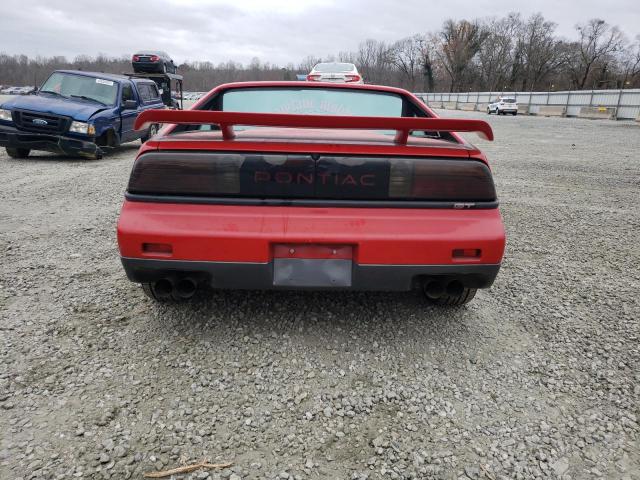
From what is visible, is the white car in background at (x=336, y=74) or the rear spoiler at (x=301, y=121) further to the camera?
the white car in background at (x=336, y=74)

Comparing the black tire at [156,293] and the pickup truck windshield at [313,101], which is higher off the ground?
the pickup truck windshield at [313,101]

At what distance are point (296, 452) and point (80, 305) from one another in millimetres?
1818

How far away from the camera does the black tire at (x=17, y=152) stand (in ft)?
27.8

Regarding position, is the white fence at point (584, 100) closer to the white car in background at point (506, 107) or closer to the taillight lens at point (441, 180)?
the white car in background at point (506, 107)

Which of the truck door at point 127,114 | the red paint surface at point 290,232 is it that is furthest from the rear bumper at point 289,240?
the truck door at point 127,114

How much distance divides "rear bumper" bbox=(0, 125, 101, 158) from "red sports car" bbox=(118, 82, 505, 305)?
699 centimetres

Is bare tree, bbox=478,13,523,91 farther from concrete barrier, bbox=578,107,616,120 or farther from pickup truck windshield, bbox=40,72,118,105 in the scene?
pickup truck windshield, bbox=40,72,118,105

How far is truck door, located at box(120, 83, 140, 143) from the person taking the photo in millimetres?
9148

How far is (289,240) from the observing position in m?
2.11

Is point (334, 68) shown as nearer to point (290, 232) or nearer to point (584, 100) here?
point (290, 232)

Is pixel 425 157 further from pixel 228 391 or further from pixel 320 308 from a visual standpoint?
pixel 228 391

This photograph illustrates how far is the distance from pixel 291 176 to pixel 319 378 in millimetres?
985

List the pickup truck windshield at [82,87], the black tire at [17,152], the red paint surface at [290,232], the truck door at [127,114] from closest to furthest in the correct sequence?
the red paint surface at [290,232]
the black tire at [17,152]
the pickup truck windshield at [82,87]
the truck door at [127,114]

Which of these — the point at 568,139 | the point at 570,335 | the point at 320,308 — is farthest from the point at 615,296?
the point at 568,139
